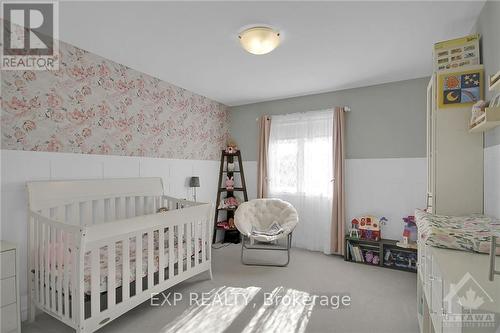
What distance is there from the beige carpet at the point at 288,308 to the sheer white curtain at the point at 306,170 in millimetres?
781

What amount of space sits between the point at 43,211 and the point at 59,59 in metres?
1.36

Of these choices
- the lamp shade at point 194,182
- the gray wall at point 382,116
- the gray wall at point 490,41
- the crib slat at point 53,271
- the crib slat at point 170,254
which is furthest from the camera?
the lamp shade at point 194,182

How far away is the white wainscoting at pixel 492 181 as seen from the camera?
1.58 meters

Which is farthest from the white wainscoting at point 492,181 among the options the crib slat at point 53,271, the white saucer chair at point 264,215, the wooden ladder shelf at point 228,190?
the wooden ladder shelf at point 228,190

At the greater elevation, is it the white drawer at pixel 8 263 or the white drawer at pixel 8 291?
the white drawer at pixel 8 263

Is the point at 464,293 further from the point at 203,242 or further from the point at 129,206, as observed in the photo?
the point at 129,206

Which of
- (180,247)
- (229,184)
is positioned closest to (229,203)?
(229,184)

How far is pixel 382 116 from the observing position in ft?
11.3

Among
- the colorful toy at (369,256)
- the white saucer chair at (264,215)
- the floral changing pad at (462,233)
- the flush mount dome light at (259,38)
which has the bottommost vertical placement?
the colorful toy at (369,256)

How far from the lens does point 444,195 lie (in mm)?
1901

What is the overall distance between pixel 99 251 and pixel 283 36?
224 centimetres

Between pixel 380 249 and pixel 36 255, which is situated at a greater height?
pixel 36 255

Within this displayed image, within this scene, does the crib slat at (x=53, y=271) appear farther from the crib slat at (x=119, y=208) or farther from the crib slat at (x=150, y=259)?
the crib slat at (x=119, y=208)

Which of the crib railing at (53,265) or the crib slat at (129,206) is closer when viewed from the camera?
the crib railing at (53,265)
